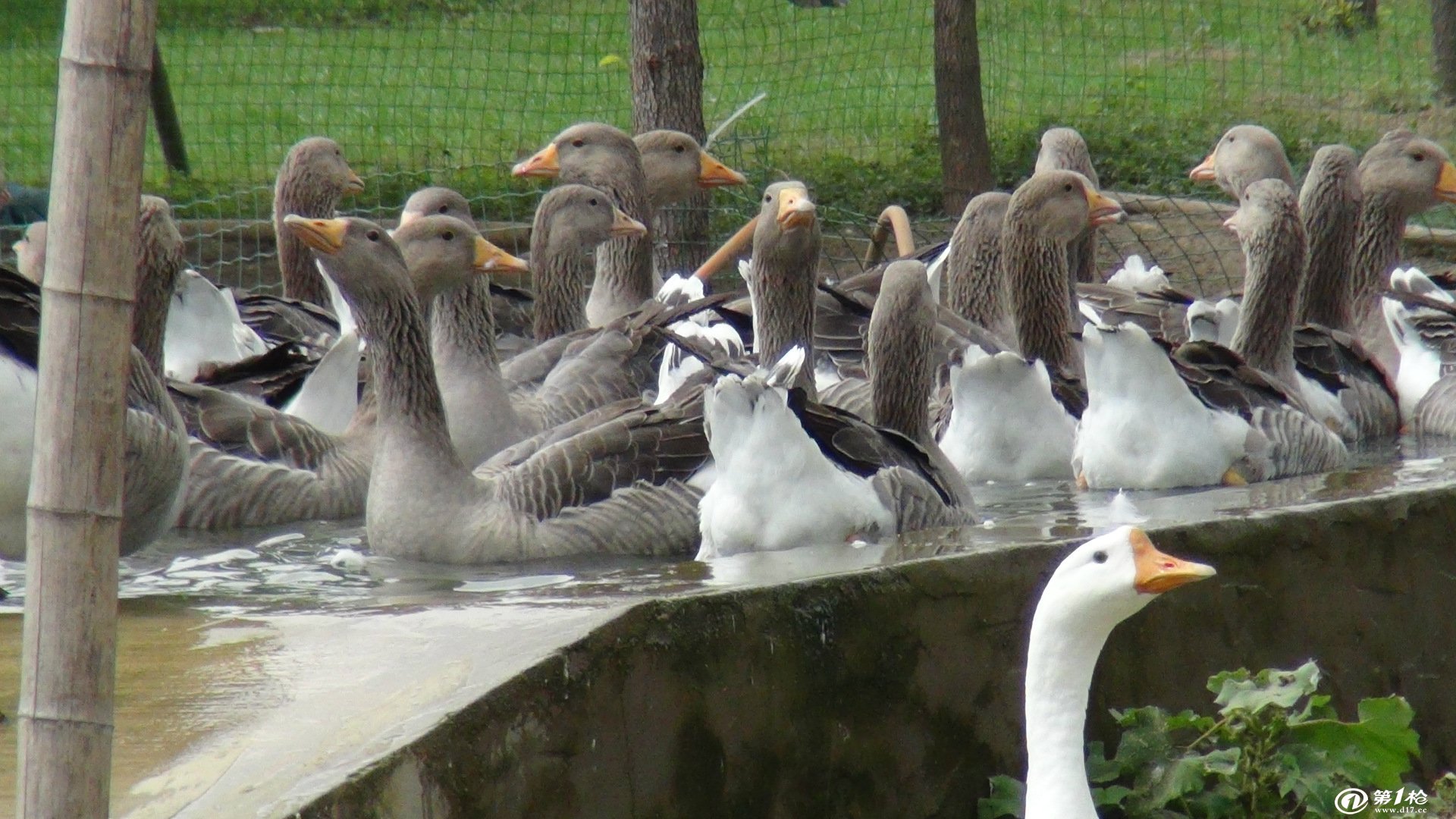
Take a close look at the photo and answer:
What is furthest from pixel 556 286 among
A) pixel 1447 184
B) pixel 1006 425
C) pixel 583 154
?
pixel 1447 184

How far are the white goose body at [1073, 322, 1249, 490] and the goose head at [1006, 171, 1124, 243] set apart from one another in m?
1.62

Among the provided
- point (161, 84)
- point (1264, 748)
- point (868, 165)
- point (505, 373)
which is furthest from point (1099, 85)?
point (1264, 748)

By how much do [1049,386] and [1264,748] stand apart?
3.52m

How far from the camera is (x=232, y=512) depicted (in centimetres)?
660

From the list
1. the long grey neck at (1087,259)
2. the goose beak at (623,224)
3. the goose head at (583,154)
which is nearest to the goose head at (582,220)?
the goose beak at (623,224)

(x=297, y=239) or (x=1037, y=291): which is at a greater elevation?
(x=297, y=239)

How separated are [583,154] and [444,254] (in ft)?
7.72

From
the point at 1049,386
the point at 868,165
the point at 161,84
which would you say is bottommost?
the point at 1049,386

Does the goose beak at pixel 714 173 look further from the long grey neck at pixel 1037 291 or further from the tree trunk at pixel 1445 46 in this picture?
the tree trunk at pixel 1445 46

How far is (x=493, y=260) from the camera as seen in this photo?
701cm

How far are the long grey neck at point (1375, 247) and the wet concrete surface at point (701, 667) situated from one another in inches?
198

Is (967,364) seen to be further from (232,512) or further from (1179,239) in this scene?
(1179,239)

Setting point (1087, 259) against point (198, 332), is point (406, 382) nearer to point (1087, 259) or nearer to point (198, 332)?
point (198, 332)

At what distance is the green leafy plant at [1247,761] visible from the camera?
3510mm
